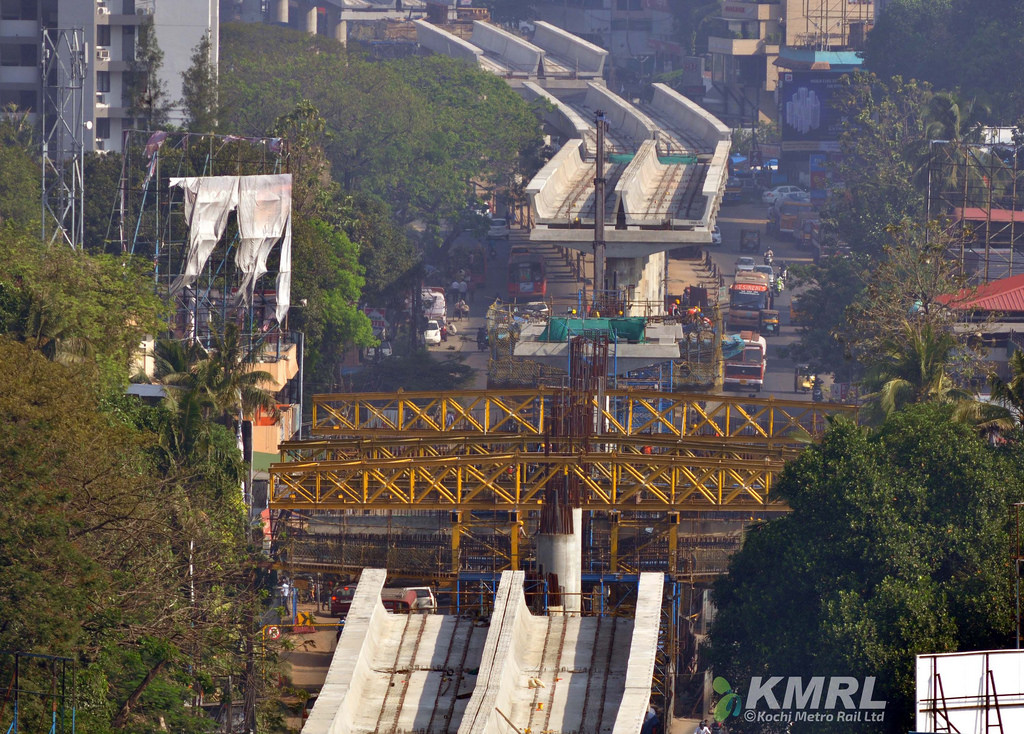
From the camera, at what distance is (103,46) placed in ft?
377

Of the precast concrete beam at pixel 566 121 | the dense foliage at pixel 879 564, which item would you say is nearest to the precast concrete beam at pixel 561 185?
the precast concrete beam at pixel 566 121

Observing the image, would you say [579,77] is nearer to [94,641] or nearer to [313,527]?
[313,527]

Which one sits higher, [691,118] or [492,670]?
[492,670]

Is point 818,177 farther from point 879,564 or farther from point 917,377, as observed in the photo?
point 879,564

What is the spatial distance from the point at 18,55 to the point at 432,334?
31.0m

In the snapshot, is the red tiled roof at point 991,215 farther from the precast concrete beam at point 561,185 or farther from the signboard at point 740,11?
→ the signboard at point 740,11

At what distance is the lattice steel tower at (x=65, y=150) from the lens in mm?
74438

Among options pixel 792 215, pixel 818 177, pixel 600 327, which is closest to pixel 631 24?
pixel 818 177

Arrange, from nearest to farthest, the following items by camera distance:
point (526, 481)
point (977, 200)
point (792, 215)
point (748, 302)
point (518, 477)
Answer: point (518, 477), point (526, 481), point (977, 200), point (748, 302), point (792, 215)

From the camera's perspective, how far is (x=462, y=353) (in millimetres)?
97938

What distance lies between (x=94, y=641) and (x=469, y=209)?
78.7 meters

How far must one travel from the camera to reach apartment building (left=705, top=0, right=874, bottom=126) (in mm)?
157625

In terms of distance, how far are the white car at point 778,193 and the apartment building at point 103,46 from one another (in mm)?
37960

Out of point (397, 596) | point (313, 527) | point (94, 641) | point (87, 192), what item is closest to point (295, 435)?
point (313, 527)
